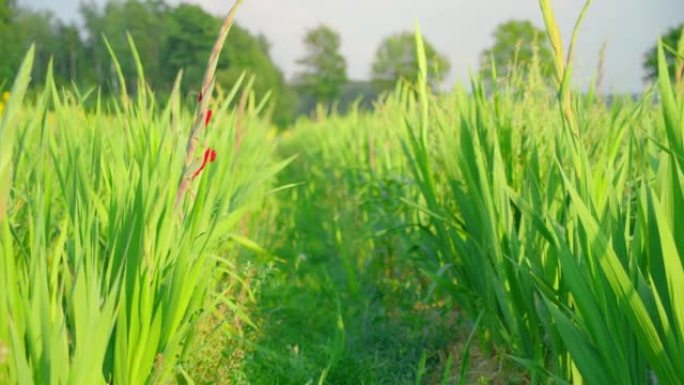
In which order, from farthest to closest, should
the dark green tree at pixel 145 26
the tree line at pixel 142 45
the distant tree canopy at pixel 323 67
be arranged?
the distant tree canopy at pixel 323 67, the dark green tree at pixel 145 26, the tree line at pixel 142 45

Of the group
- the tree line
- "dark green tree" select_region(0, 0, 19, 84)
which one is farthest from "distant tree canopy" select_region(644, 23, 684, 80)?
"dark green tree" select_region(0, 0, 19, 84)

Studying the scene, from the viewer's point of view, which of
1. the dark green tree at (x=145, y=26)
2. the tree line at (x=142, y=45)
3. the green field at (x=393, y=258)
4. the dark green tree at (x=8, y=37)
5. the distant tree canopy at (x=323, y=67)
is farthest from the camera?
the distant tree canopy at (x=323, y=67)

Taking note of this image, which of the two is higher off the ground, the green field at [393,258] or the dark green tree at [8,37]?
the dark green tree at [8,37]

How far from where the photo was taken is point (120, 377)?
4.34ft

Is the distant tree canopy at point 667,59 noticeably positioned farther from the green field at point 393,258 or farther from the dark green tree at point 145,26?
the dark green tree at point 145,26

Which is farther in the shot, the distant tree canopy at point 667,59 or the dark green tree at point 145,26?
the dark green tree at point 145,26

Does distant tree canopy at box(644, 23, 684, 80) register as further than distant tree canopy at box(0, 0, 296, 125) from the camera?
No

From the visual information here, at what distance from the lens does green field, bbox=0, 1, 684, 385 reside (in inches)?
44.9

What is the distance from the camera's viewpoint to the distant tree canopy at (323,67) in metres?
44.8

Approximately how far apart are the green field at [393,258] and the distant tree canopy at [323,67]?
41.5m

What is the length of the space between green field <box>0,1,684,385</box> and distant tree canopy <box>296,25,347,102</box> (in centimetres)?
4146

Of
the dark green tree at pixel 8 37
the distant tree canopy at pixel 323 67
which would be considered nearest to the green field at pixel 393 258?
the dark green tree at pixel 8 37

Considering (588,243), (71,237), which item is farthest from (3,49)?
(588,243)

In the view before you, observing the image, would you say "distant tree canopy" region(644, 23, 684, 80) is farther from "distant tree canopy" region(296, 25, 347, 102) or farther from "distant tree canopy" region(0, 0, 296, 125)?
"distant tree canopy" region(296, 25, 347, 102)
